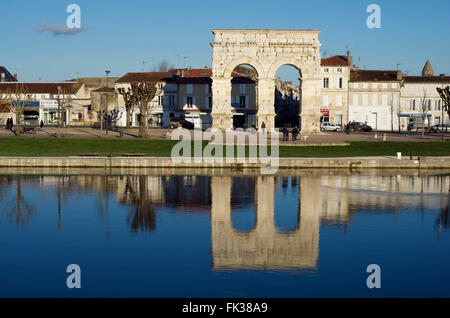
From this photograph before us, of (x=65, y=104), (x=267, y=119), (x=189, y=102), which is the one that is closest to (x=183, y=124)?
(x=189, y=102)

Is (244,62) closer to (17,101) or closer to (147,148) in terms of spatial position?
(147,148)

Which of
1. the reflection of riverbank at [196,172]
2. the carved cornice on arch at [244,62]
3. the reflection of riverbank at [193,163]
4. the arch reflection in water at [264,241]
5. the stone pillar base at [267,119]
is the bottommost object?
the arch reflection in water at [264,241]

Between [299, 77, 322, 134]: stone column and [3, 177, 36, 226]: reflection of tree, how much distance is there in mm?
36354

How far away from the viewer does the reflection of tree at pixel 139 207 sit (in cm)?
1995

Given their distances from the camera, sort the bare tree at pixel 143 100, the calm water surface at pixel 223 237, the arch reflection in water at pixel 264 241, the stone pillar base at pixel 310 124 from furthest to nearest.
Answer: the stone pillar base at pixel 310 124 → the bare tree at pixel 143 100 → the arch reflection in water at pixel 264 241 → the calm water surface at pixel 223 237

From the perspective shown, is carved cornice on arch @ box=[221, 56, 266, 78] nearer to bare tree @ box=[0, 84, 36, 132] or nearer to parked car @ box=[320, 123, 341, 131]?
bare tree @ box=[0, 84, 36, 132]

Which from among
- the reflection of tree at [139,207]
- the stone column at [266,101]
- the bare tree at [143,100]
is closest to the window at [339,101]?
the stone column at [266,101]

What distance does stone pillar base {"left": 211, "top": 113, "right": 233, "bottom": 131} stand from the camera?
5866 centimetres

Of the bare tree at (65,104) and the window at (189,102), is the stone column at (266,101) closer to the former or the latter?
the bare tree at (65,104)

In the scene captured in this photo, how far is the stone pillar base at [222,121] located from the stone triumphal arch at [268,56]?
1062 mm

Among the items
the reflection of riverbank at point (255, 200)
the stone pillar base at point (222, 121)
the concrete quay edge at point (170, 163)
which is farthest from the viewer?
the stone pillar base at point (222, 121)

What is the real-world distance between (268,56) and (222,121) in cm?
709

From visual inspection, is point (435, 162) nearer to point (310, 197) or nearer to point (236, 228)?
point (310, 197)

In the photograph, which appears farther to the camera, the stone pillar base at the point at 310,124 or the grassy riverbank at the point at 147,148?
the stone pillar base at the point at 310,124
